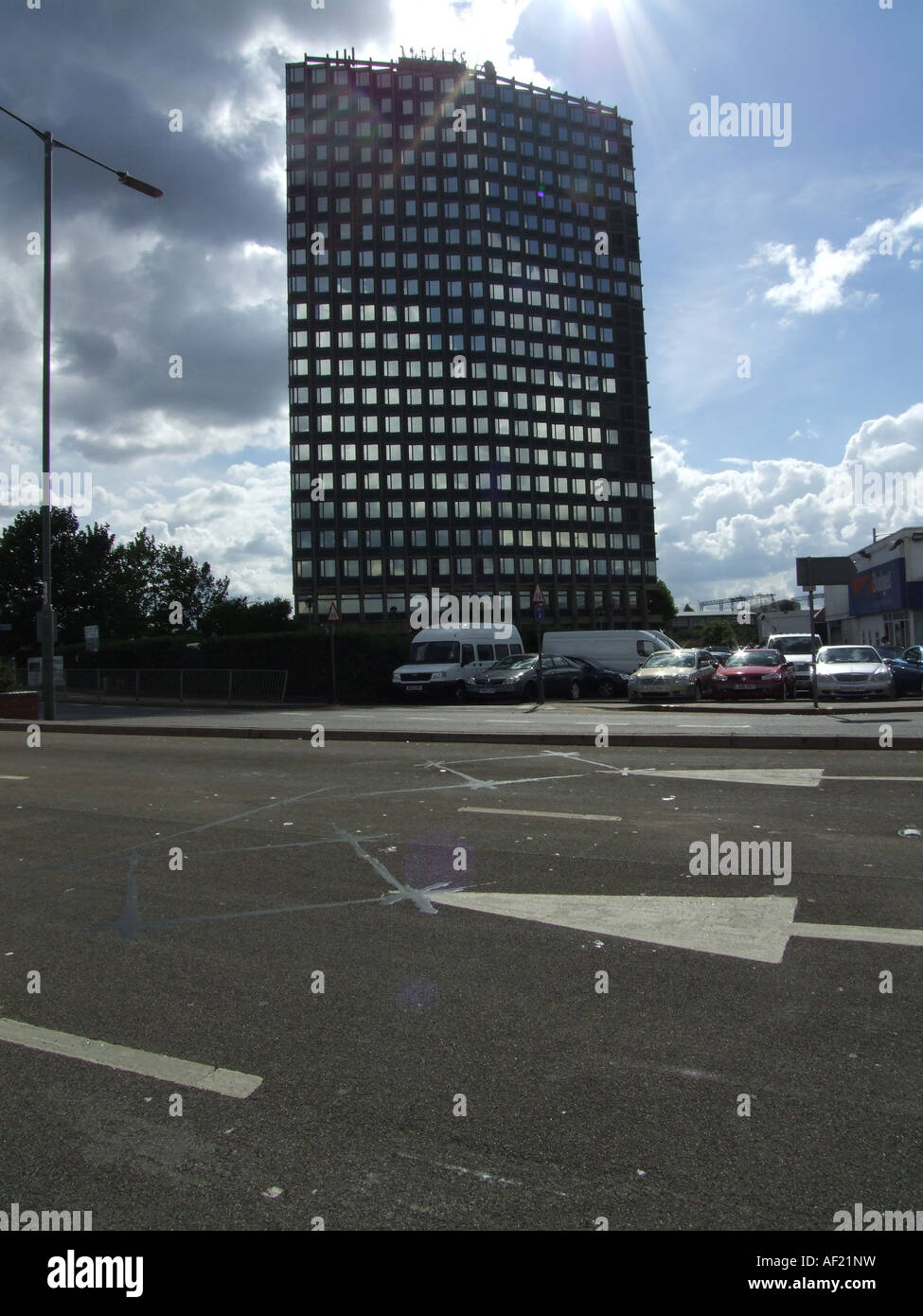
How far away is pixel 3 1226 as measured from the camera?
2516 millimetres

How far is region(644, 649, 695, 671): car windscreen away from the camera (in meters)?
24.9

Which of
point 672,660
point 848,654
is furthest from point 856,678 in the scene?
point 672,660

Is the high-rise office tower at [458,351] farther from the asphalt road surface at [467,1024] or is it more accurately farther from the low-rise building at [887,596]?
the asphalt road surface at [467,1024]

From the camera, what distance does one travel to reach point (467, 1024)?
3.62 m

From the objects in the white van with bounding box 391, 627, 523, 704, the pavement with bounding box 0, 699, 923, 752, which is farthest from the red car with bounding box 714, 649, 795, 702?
the white van with bounding box 391, 627, 523, 704

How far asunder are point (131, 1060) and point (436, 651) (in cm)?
2585

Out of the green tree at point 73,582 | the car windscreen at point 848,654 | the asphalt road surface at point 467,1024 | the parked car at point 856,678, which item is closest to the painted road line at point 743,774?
the asphalt road surface at point 467,1024

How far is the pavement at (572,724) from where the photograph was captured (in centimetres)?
1329

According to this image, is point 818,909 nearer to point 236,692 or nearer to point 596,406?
point 236,692

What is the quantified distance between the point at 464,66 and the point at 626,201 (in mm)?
22853

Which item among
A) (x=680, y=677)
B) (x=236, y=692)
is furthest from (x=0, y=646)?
(x=680, y=677)

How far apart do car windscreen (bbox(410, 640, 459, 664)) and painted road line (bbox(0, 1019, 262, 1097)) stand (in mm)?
25220

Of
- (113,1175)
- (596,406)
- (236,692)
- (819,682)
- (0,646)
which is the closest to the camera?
(113,1175)

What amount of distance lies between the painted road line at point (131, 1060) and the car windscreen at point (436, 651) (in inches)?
993
